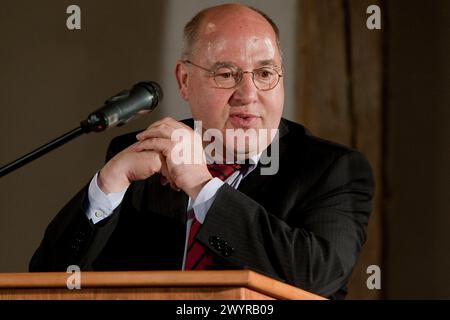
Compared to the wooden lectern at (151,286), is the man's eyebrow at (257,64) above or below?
above

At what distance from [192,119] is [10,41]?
71 centimetres

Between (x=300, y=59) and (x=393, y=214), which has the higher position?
(x=300, y=59)

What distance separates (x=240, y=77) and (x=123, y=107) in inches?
26.9

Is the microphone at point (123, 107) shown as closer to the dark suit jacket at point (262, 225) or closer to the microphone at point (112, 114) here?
the microphone at point (112, 114)

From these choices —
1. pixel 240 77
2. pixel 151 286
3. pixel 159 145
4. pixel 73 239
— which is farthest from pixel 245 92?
pixel 151 286

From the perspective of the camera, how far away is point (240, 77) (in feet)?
8.70

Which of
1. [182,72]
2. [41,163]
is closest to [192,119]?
[182,72]

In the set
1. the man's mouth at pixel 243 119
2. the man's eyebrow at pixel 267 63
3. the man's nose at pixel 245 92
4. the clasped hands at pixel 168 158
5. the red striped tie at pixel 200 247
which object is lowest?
the red striped tie at pixel 200 247

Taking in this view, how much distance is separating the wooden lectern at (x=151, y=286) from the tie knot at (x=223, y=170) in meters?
0.79

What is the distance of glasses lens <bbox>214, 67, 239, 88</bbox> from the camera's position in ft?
8.71

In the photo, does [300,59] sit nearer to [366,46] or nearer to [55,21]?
[366,46]

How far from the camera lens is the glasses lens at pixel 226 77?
8.71 ft

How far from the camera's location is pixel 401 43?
3.12 meters

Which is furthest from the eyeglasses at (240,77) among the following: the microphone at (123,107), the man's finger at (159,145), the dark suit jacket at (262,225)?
the microphone at (123,107)
